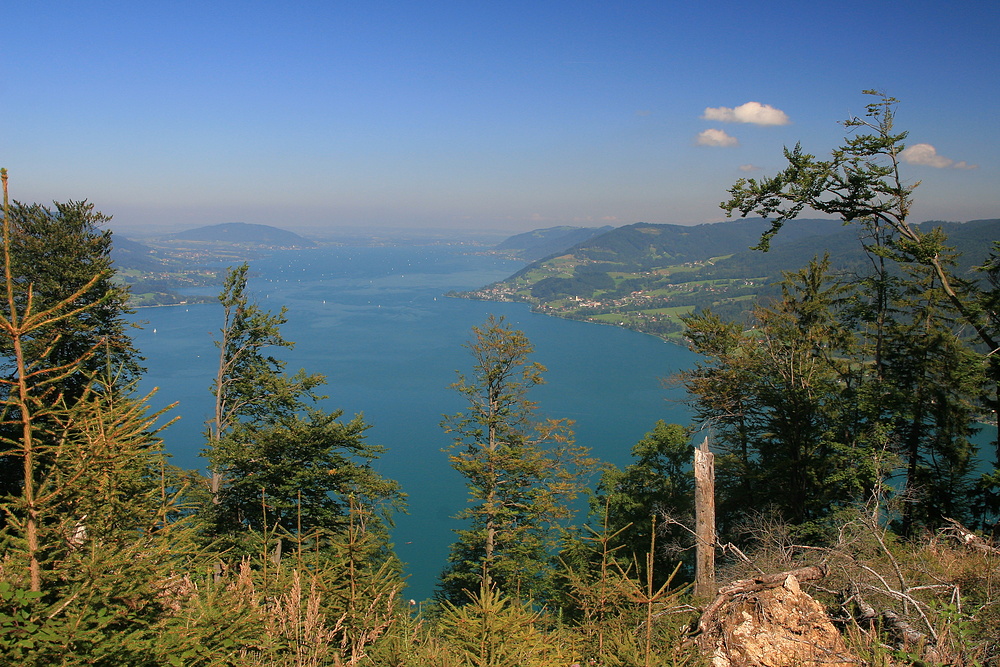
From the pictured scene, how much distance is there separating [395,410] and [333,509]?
28.2 meters

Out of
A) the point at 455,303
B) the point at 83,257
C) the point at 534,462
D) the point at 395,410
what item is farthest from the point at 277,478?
the point at 455,303

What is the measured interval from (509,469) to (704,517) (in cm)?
461

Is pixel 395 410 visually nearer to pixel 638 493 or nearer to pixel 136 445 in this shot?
pixel 638 493

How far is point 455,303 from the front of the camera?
91562mm

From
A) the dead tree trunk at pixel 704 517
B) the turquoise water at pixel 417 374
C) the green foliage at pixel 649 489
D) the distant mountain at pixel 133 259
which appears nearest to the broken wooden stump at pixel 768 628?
the dead tree trunk at pixel 704 517

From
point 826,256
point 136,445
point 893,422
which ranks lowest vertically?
point 893,422

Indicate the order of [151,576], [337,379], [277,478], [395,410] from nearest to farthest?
[151,576] → [277,478] → [395,410] → [337,379]

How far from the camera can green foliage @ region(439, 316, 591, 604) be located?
35.3ft

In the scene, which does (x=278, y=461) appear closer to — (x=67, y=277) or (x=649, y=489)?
(x=67, y=277)

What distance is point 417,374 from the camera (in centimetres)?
4716

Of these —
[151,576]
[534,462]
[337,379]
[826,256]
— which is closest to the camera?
[151,576]

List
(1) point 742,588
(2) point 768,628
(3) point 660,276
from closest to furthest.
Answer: (2) point 768,628 < (1) point 742,588 < (3) point 660,276

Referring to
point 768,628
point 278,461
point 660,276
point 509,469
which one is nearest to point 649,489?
point 509,469

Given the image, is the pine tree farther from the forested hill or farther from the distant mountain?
the distant mountain
